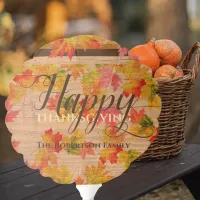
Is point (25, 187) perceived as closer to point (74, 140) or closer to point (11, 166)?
point (11, 166)

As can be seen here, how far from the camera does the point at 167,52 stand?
112 cm

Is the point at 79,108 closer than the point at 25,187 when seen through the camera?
Yes

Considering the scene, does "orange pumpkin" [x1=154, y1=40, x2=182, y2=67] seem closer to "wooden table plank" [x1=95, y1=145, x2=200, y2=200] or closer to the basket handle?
the basket handle

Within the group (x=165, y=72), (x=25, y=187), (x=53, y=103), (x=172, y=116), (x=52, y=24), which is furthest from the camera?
(x=172, y=116)

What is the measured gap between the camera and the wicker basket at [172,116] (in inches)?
45.7

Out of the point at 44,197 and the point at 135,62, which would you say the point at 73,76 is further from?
A: the point at 44,197

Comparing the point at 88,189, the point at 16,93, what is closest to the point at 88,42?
the point at 16,93

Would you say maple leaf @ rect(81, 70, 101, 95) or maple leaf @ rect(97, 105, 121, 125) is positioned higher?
maple leaf @ rect(81, 70, 101, 95)

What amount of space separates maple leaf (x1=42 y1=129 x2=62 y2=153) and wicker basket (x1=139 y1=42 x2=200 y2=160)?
0.52m

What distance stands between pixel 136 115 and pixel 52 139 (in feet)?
0.47

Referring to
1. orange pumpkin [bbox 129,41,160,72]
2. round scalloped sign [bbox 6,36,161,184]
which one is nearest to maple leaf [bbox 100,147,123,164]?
round scalloped sign [bbox 6,36,161,184]

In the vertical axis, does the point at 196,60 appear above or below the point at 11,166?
above

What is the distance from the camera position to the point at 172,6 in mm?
1160

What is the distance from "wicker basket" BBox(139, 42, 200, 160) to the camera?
116cm
